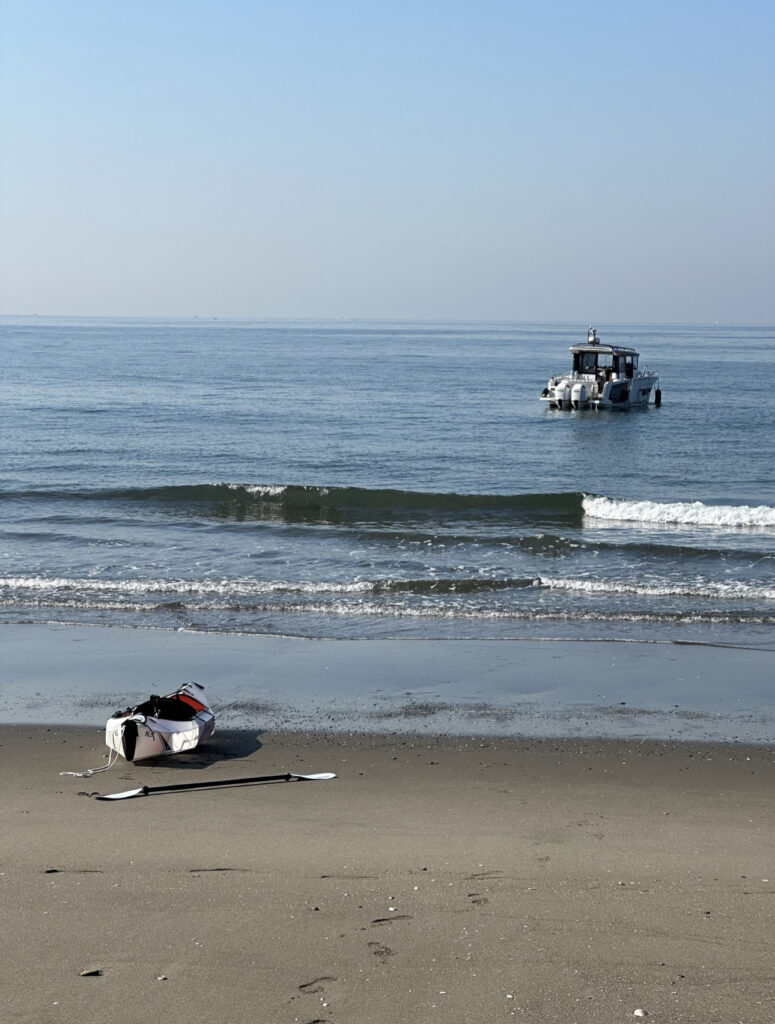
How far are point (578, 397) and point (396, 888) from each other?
50.9 m

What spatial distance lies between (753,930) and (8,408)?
45.0 metres

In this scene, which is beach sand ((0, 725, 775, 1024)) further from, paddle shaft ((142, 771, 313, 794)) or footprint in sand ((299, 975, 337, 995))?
paddle shaft ((142, 771, 313, 794))

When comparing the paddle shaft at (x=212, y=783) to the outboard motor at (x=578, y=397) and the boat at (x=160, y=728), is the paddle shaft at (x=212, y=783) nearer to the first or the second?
the boat at (x=160, y=728)

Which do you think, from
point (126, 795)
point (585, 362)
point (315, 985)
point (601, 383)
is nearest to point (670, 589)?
point (126, 795)

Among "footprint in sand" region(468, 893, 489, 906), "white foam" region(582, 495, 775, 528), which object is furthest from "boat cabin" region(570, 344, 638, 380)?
"footprint in sand" region(468, 893, 489, 906)

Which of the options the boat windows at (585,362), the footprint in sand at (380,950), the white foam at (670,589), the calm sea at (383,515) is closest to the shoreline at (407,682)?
the calm sea at (383,515)

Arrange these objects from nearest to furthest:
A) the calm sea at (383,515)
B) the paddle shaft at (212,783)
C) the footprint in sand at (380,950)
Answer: the footprint in sand at (380,950) → the paddle shaft at (212,783) → the calm sea at (383,515)

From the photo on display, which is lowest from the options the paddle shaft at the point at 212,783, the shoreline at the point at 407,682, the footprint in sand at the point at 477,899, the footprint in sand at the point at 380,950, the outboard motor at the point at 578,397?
the shoreline at the point at 407,682

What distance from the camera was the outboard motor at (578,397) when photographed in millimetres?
55281

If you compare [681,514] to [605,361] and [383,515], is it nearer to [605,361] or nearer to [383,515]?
[383,515]

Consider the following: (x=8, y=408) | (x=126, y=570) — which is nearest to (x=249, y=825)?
(x=126, y=570)

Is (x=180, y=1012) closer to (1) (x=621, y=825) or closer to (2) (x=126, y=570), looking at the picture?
(1) (x=621, y=825)

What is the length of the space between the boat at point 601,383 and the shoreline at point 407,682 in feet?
143

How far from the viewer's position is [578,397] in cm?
5538
